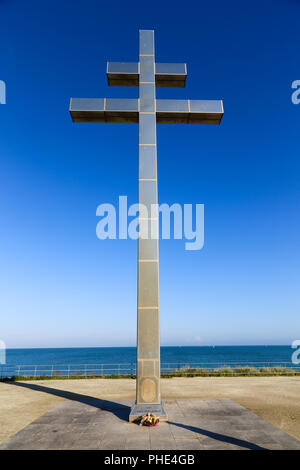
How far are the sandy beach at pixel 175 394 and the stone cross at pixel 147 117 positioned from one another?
11.5 feet

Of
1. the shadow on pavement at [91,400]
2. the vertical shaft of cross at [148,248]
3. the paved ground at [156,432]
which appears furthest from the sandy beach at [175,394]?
the vertical shaft of cross at [148,248]

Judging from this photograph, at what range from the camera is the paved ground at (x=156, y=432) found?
507 centimetres

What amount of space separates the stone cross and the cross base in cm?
63

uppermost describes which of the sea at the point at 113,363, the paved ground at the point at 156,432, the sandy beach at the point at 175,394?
the paved ground at the point at 156,432

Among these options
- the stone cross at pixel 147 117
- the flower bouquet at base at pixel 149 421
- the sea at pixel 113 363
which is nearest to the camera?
the flower bouquet at base at pixel 149 421

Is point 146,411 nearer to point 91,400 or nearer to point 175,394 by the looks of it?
point 91,400

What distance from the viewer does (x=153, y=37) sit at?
9188mm

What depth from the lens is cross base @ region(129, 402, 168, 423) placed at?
6.38 m

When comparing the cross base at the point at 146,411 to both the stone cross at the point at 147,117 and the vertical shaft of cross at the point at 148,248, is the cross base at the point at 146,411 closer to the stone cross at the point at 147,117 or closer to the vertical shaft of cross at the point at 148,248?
the vertical shaft of cross at the point at 148,248

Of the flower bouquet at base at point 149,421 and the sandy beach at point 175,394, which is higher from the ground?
the flower bouquet at base at point 149,421

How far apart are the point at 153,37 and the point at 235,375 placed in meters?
16.9

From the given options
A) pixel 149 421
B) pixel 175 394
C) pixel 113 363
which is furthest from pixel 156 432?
pixel 113 363
